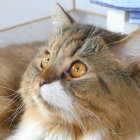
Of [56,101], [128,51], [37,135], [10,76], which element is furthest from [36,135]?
[128,51]

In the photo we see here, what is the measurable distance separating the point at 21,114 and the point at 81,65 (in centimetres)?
41

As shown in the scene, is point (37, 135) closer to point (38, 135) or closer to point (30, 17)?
point (38, 135)

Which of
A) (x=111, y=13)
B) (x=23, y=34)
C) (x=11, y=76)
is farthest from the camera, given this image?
(x=23, y=34)

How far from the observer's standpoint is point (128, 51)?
3.36 feet

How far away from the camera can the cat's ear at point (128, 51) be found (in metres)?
1.00

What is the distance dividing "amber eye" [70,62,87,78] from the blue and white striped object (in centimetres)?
64

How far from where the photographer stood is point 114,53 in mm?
1032

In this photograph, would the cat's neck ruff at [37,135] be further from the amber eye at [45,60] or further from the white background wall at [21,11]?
the white background wall at [21,11]

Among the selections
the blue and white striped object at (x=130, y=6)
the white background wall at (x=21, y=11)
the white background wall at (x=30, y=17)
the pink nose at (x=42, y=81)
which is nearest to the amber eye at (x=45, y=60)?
the pink nose at (x=42, y=81)

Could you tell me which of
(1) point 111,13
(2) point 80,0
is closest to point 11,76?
(1) point 111,13

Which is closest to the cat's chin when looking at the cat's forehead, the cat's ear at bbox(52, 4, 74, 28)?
the cat's forehead

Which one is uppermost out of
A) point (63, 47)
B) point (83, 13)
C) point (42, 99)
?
point (63, 47)

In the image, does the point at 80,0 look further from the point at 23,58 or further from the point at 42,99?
the point at 42,99

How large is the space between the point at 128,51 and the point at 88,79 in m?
0.19
